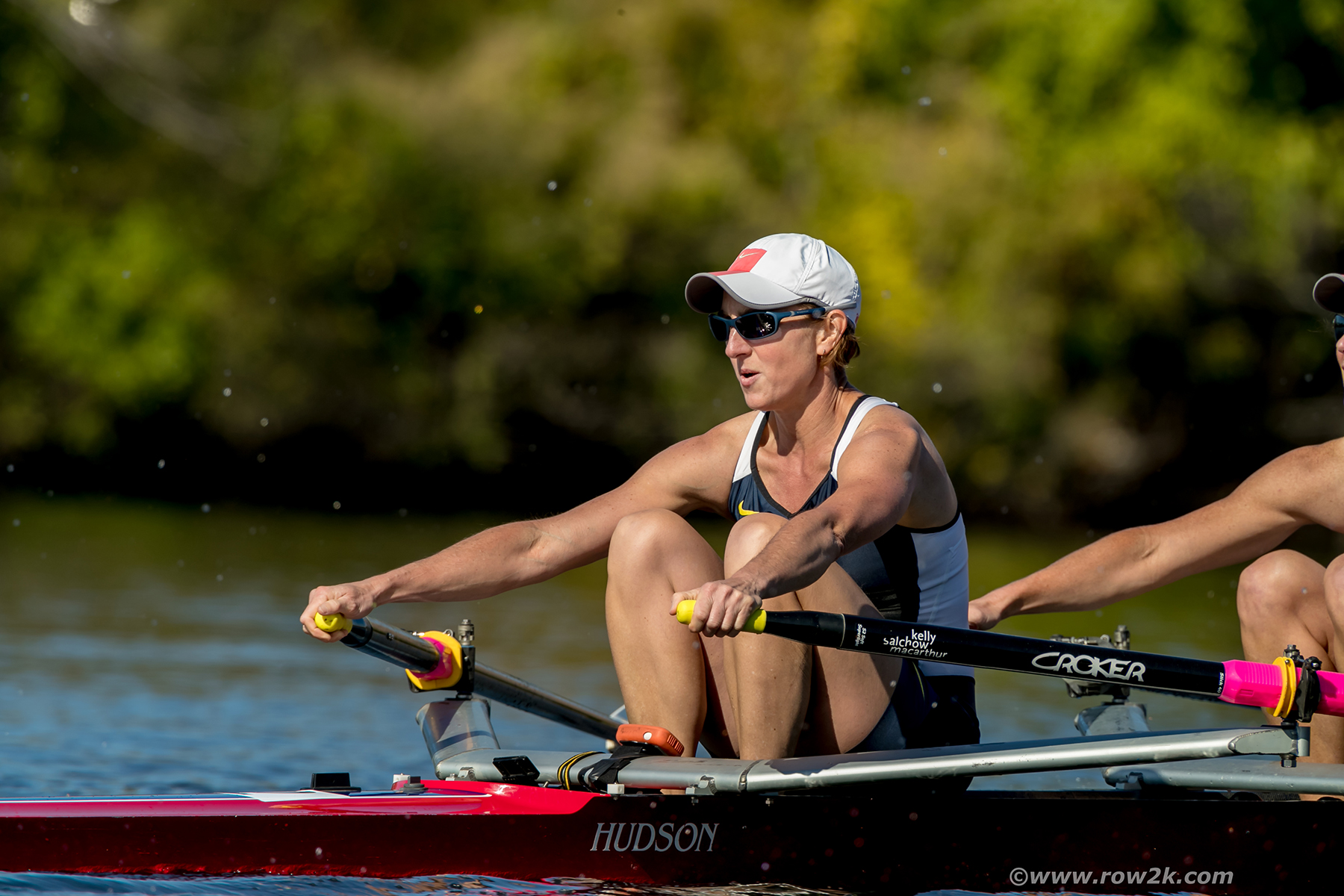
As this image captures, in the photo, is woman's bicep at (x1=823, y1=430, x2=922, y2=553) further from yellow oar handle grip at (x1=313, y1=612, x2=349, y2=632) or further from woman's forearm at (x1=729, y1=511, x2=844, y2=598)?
yellow oar handle grip at (x1=313, y1=612, x2=349, y2=632)

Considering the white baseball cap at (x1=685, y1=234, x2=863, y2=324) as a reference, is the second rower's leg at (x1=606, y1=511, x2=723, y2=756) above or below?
below

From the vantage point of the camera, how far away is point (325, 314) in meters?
20.2

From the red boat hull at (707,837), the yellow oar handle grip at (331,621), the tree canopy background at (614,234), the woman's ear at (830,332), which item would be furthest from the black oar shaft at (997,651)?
the tree canopy background at (614,234)

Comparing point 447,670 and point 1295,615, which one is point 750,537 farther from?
point 1295,615

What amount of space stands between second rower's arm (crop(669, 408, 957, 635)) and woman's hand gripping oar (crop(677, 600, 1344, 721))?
0.17 m

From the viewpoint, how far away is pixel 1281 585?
3.68 metres

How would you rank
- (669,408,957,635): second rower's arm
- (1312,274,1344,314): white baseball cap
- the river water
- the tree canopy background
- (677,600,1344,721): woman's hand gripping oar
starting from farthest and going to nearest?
the tree canopy background, the river water, (1312,274,1344,314): white baseball cap, (677,600,1344,721): woman's hand gripping oar, (669,408,957,635): second rower's arm

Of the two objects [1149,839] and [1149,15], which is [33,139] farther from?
[1149,839]

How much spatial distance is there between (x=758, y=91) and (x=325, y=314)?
21.2 ft

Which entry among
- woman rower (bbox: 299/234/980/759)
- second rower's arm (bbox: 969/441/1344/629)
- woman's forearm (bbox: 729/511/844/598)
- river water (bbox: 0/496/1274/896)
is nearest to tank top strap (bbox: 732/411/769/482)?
woman rower (bbox: 299/234/980/759)

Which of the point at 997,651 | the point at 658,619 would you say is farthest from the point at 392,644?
the point at 997,651

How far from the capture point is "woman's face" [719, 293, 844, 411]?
Result: 11.7 ft

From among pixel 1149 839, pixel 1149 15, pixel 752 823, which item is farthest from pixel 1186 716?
pixel 1149 15

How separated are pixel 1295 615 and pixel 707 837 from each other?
59.8 inches
